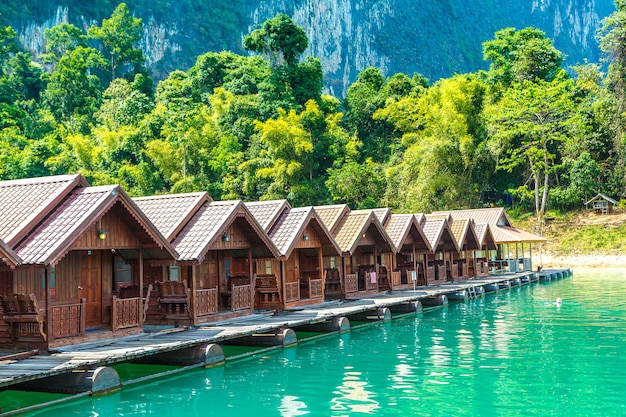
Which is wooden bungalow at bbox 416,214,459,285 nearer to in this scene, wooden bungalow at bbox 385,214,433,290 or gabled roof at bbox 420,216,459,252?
gabled roof at bbox 420,216,459,252

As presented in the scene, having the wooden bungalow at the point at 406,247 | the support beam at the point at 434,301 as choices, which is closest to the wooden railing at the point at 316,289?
the wooden bungalow at the point at 406,247

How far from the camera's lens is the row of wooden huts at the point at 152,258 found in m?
16.5

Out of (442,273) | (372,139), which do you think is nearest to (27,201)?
(442,273)

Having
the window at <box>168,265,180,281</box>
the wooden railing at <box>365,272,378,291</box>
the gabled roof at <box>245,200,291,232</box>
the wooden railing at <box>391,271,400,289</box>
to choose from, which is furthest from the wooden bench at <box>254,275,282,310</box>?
the wooden railing at <box>391,271,400,289</box>

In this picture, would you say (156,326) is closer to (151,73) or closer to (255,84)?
(255,84)

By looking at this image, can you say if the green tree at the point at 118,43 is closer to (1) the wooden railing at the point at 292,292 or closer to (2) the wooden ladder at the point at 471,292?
(2) the wooden ladder at the point at 471,292

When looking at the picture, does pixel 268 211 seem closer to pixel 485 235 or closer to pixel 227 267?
pixel 227 267

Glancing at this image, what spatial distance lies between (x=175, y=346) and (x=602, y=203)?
5567 cm

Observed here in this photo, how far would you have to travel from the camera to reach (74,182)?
1819cm

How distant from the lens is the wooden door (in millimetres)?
18844

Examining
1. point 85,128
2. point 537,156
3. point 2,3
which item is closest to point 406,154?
point 537,156

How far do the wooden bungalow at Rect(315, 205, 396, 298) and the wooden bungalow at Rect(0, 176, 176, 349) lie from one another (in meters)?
10.6

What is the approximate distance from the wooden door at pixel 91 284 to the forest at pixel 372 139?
44.0 metres

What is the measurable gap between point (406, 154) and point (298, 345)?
47845mm
